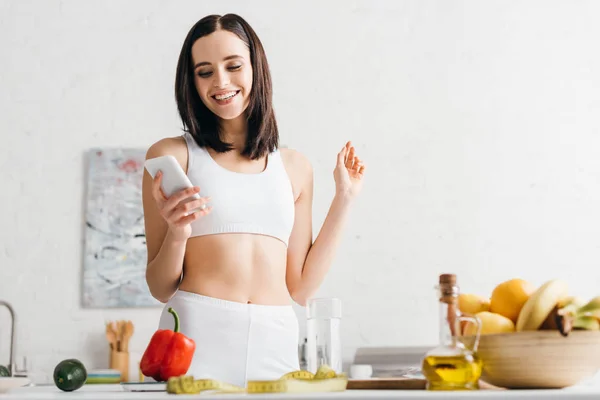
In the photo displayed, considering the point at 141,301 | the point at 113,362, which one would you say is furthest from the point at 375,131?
the point at 113,362

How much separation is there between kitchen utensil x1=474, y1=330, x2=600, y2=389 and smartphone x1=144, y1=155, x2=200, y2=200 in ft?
1.85

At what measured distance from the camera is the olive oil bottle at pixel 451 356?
0.98 metres

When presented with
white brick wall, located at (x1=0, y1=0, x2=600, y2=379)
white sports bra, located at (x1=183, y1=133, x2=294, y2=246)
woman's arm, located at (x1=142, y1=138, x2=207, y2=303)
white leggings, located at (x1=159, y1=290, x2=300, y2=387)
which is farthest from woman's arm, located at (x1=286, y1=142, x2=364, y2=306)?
white brick wall, located at (x1=0, y1=0, x2=600, y2=379)

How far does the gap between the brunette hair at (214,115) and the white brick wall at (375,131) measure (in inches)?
75.2

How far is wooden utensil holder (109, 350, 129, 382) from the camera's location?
3.49 metres

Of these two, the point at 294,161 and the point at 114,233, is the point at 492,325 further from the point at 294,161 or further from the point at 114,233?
the point at 114,233

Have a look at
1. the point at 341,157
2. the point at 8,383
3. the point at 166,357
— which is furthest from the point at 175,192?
Result: the point at 341,157

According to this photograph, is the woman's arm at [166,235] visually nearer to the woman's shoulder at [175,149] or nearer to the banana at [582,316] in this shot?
the woman's shoulder at [175,149]

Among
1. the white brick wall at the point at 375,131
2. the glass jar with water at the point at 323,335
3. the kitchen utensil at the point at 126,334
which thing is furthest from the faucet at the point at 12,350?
the glass jar with water at the point at 323,335

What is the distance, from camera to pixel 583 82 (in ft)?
12.8

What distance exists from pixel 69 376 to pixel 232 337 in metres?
0.56

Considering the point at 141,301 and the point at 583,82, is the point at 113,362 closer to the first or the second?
the point at 141,301

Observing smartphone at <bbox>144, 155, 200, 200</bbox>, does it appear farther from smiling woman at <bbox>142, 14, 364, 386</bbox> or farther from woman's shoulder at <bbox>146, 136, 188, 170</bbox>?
woman's shoulder at <bbox>146, 136, 188, 170</bbox>

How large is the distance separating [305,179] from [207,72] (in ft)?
1.36
